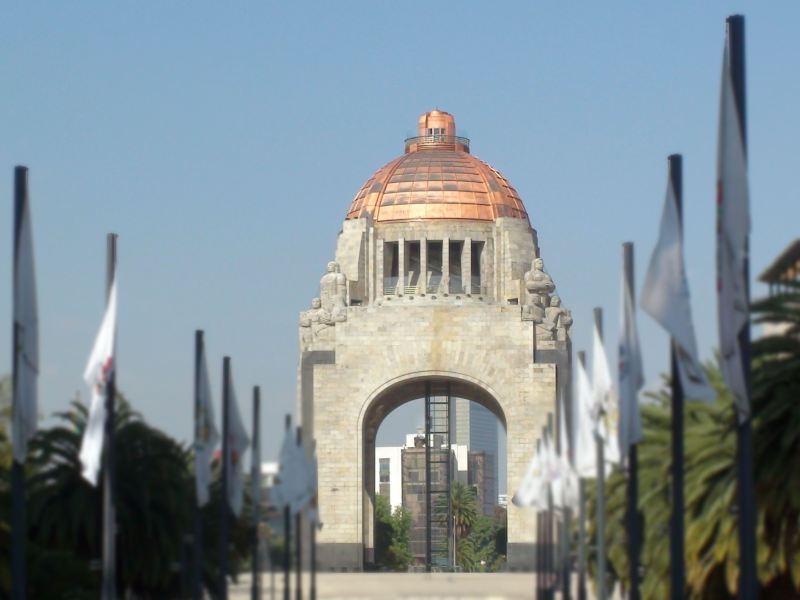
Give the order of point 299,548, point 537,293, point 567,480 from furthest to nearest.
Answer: point 537,293, point 299,548, point 567,480

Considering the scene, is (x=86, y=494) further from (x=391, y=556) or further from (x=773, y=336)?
(x=391, y=556)

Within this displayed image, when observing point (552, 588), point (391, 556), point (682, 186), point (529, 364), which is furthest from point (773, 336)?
point (391, 556)

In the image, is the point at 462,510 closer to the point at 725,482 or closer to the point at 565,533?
the point at 565,533

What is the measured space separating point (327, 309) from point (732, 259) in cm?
5103

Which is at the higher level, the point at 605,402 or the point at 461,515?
the point at 461,515

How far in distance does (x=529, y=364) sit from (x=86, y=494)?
36.5 meters

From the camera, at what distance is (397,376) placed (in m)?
69.6

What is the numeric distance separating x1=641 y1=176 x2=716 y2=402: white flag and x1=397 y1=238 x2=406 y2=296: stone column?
48263 mm

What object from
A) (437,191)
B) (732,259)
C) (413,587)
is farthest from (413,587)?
(732,259)

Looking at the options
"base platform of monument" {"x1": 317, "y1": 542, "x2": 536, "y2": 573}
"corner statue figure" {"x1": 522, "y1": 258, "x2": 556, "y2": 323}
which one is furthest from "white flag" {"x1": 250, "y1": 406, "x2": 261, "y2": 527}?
"corner statue figure" {"x1": 522, "y1": 258, "x2": 556, "y2": 323}

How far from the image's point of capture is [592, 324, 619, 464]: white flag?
33.0m

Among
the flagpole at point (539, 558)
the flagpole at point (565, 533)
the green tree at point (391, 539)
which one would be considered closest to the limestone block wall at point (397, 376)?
the green tree at point (391, 539)

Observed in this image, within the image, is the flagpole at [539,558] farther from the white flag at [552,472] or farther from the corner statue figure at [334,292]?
the corner statue figure at [334,292]

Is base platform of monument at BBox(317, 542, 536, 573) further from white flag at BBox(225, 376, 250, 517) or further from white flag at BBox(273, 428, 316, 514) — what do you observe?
white flag at BBox(225, 376, 250, 517)
